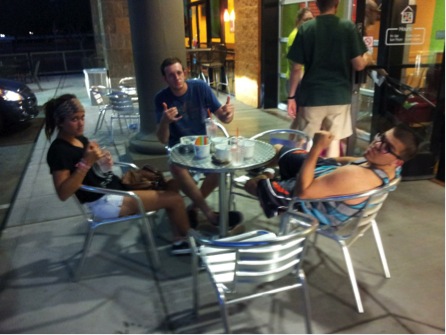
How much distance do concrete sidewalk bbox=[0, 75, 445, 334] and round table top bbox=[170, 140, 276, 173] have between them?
2.34ft

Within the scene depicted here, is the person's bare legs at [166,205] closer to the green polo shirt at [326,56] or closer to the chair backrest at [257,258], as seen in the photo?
the chair backrest at [257,258]

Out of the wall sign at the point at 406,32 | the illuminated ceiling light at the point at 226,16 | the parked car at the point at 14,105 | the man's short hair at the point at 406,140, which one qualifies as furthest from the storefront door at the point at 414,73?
the illuminated ceiling light at the point at 226,16

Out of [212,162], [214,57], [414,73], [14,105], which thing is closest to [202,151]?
[212,162]

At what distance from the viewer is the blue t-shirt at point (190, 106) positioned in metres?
3.03

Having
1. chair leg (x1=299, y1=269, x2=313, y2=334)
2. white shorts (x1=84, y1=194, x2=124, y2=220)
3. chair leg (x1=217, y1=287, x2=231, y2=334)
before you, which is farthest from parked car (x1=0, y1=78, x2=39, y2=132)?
chair leg (x1=299, y1=269, x2=313, y2=334)

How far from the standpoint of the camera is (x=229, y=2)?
919 centimetres

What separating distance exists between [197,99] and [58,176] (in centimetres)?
126

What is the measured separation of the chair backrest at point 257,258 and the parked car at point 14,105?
5677 millimetres

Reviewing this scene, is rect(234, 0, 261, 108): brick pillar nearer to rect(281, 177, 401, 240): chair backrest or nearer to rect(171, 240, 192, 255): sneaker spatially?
rect(171, 240, 192, 255): sneaker

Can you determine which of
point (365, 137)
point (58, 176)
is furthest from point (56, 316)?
point (365, 137)

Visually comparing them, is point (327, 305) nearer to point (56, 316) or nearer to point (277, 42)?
point (56, 316)

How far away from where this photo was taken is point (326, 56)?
319 centimetres

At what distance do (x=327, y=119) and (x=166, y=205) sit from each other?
1662mm

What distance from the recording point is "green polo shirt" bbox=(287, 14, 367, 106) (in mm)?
3113
